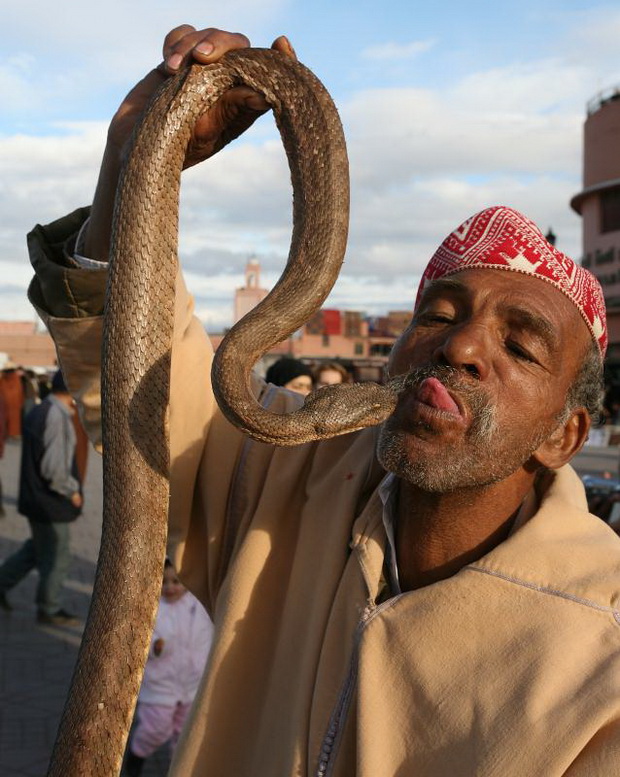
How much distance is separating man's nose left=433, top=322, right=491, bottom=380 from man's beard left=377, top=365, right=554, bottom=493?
0.07 feet

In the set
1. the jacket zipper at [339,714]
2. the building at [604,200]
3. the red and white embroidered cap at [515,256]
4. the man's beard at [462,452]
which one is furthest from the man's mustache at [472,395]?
Answer: the building at [604,200]

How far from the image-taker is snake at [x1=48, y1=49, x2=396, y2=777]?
2264 mm

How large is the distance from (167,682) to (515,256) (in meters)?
3.89

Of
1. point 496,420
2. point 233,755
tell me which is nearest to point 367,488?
point 496,420

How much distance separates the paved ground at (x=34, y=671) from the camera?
5777 mm

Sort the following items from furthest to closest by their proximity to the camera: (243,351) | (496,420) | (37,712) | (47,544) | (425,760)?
(47,544) → (37,712) → (243,351) → (496,420) → (425,760)

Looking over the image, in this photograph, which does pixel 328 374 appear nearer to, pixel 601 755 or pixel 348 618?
pixel 348 618

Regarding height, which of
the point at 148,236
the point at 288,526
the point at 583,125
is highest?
the point at 583,125

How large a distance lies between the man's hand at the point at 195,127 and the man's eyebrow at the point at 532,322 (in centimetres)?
86

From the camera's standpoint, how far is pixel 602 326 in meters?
2.49

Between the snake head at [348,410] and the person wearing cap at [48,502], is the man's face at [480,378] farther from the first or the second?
the person wearing cap at [48,502]

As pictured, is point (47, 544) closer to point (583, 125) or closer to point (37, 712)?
point (37, 712)

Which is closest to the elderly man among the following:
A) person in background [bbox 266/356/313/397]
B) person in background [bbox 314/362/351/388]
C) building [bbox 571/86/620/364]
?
person in background [bbox 266/356/313/397]

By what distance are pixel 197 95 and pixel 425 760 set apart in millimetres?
1690
